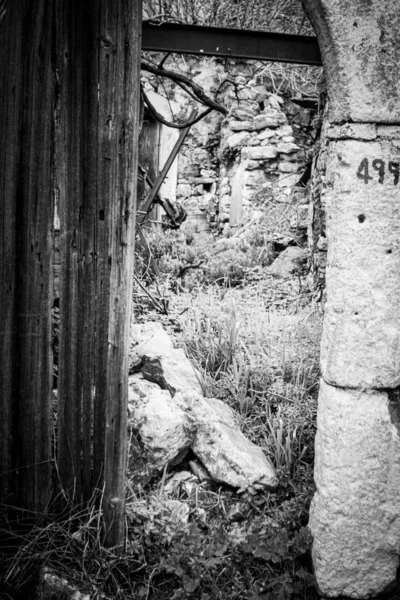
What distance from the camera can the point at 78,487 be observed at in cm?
231

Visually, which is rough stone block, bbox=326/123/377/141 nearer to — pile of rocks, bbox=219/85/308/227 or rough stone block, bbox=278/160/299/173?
pile of rocks, bbox=219/85/308/227

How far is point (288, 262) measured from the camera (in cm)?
675

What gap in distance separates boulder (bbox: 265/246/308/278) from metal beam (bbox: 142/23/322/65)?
4169mm

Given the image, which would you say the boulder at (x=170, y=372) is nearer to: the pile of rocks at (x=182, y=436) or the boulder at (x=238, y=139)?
the pile of rocks at (x=182, y=436)

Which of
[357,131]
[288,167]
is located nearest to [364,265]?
[357,131]

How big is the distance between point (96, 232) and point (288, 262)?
4.89m

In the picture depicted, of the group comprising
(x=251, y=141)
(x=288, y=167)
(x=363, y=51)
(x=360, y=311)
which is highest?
(x=251, y=141)

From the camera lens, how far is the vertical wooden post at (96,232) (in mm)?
2059

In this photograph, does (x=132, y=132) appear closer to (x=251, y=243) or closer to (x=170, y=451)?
(x=170, y=451)

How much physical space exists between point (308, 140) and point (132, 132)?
653 centimetres

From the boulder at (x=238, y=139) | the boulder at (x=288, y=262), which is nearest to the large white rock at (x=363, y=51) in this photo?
the boulder at (x=288, y=262)

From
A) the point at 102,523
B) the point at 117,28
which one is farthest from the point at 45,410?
the point at 117,28

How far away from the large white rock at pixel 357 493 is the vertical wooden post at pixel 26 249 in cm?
122

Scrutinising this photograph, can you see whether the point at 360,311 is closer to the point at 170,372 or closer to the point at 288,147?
the point at 170,372
